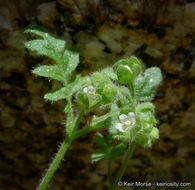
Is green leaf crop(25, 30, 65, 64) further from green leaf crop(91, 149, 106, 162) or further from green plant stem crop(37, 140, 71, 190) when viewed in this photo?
green leaf crop(91, 149, 106, 162)

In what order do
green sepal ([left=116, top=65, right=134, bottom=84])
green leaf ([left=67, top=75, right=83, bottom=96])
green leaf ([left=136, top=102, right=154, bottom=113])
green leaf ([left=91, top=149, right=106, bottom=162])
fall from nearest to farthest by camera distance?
green sepal ([left=116, top=65, right=134, bottom=84]) → green leaf ([left=136, top=102, right=154, bottom=113]) → green leaf ([left=67, top=75, right=83, bottom=96]) → green leaf ([left=91, top=149, right=106, bottom=162])

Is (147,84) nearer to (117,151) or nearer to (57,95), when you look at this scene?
(117,151)

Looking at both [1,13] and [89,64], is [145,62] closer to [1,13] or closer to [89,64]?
[89,64]

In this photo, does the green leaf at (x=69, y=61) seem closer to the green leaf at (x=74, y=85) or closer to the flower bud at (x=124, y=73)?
the green leaf at (x=74, y=85)

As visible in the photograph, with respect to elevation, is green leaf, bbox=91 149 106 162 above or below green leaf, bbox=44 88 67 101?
below

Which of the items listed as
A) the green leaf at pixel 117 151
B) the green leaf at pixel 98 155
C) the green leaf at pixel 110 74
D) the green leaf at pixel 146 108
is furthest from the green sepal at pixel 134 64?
the green leaf at pixel 98 155

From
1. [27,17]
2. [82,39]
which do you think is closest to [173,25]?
[82,39]

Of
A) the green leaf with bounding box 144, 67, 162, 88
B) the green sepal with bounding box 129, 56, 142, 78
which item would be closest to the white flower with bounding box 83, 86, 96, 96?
the green sepal with bounding box 129, 56, 142, 78
